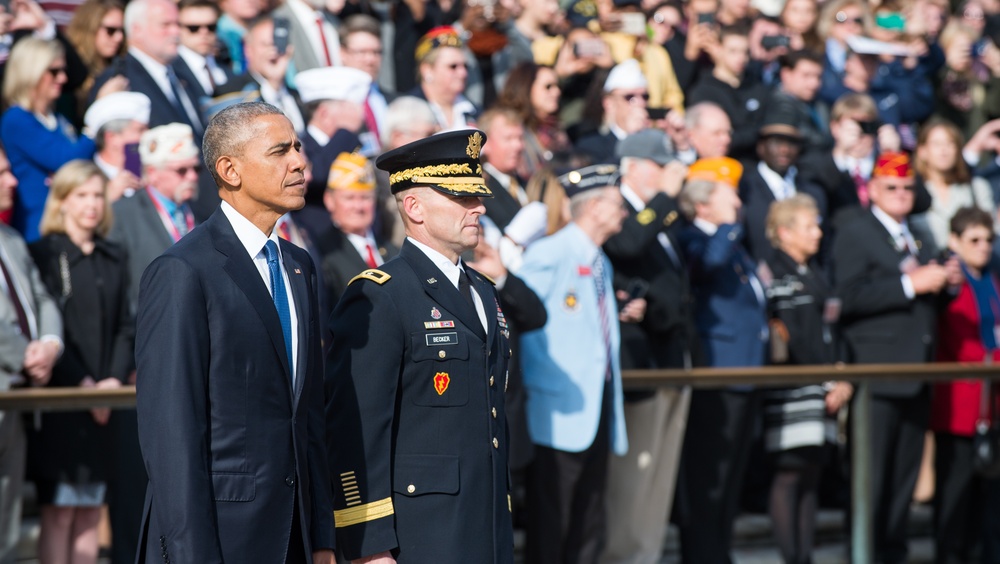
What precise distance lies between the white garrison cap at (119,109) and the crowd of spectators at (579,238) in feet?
0.05

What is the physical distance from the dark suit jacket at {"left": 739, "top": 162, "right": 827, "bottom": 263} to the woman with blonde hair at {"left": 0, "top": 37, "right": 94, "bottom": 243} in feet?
12.3

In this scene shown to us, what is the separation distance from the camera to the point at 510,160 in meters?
7.40

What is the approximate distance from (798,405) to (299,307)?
392 centimetres

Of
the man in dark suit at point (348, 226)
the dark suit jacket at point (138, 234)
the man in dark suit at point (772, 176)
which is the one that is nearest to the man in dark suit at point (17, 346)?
the dark suit jacket at point (138, 234)

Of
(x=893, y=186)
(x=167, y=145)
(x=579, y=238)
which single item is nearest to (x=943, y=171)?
(x=893, y=186)

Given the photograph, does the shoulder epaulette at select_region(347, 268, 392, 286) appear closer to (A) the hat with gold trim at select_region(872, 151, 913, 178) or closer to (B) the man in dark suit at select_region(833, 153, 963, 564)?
(B) the man in dark suit at select_region(833, 153, 963, 564)

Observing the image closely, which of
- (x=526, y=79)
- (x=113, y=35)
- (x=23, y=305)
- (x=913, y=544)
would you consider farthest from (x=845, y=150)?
(x=23, y=305)

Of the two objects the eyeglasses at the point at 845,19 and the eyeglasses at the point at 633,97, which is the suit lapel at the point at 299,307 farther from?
the eyeglasses at the point at 845,19

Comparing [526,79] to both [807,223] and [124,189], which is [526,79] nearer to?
[807,223]

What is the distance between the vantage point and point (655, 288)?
704 centimetres

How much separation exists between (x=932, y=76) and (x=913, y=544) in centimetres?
535

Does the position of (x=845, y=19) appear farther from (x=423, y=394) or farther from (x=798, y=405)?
(x=423, y=394)

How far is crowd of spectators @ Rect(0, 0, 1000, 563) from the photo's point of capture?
6.18 m

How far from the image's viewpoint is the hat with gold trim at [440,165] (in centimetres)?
420
